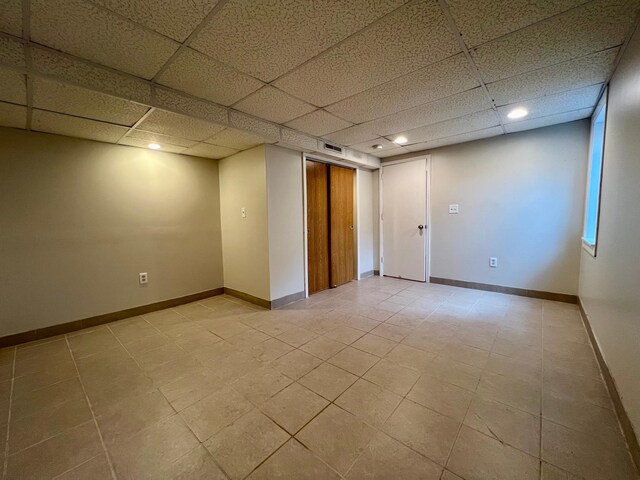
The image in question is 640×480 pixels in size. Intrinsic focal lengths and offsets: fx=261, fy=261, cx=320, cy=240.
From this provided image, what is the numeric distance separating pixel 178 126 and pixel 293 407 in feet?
8.97

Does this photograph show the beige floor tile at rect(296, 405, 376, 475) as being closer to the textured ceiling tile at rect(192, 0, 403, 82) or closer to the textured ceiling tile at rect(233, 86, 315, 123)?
the textured ceiling tile at rect(192, 0, 403, 82)

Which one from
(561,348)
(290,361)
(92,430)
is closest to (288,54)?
(290,361)

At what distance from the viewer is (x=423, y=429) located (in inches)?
58.1

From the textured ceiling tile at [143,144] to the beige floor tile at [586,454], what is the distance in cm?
429

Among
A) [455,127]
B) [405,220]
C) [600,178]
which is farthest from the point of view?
[405,220]

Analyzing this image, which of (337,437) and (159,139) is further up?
(159,139)

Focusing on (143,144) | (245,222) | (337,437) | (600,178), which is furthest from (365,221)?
(337,437)

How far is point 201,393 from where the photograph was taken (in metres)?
1.83

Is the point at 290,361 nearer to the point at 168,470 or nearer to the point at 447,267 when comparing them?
the point at 168,470

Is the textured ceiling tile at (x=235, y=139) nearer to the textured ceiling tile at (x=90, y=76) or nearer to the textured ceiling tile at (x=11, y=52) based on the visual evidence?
the textured ceiling tile at (x=90, y=76)

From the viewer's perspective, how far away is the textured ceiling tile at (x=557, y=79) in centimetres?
193

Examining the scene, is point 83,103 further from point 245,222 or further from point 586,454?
point 586,454

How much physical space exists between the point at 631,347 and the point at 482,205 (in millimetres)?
2898

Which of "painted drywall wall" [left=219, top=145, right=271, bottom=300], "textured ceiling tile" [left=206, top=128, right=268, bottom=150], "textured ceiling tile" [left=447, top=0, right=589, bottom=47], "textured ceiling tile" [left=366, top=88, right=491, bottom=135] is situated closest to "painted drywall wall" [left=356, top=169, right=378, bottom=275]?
"textured ceiling tile" [left=366, top=88, right=491, bottom=135]
